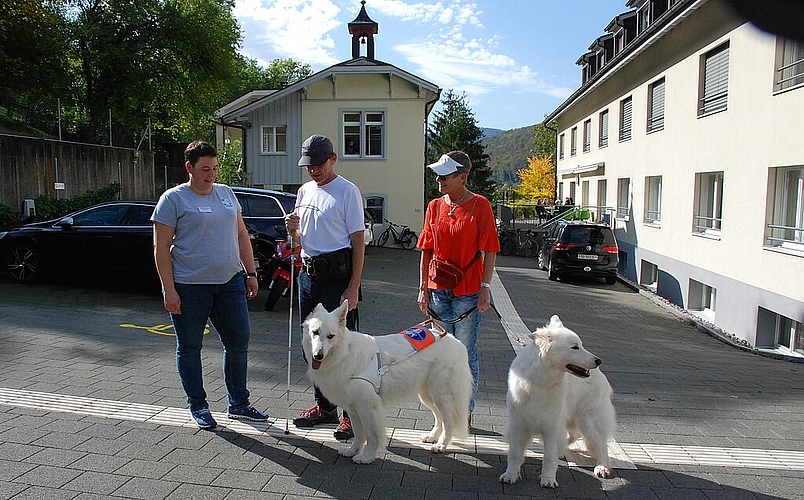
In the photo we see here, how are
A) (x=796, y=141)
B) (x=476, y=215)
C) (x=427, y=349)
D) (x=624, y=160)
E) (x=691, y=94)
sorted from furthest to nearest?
1. (x=624, y=160)
2. (x=691, y=94)
3. (x=796, y=141)
4. (x=476, y=215)
5. (x=427, y=349)

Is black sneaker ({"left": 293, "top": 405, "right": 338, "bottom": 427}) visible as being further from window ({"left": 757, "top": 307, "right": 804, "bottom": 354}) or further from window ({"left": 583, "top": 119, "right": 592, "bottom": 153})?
window ({"left": 583, "top": 119, "right": 592, "bottom": 153})

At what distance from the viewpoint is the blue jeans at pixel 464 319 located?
15.8 feet

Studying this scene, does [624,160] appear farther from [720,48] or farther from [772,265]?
[772,265]

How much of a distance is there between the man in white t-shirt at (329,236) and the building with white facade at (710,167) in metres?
3.01

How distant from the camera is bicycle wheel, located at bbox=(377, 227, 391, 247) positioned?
26.3 m

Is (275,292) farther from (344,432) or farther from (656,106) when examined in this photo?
(656,106)

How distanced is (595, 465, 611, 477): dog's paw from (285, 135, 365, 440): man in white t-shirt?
1802 mm

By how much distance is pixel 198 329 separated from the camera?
4.55 meters

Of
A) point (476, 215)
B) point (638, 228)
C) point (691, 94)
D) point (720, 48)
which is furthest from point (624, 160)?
point (476, 215)

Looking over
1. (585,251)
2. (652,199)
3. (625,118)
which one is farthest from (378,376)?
(625,118)

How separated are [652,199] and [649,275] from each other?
8.62 ft

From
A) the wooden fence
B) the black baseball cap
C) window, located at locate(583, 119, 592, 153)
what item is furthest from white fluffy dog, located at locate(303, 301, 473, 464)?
window, located at locate(583, 119, 592, 153)

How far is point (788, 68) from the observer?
11031mm

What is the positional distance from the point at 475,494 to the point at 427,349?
3.55ft
